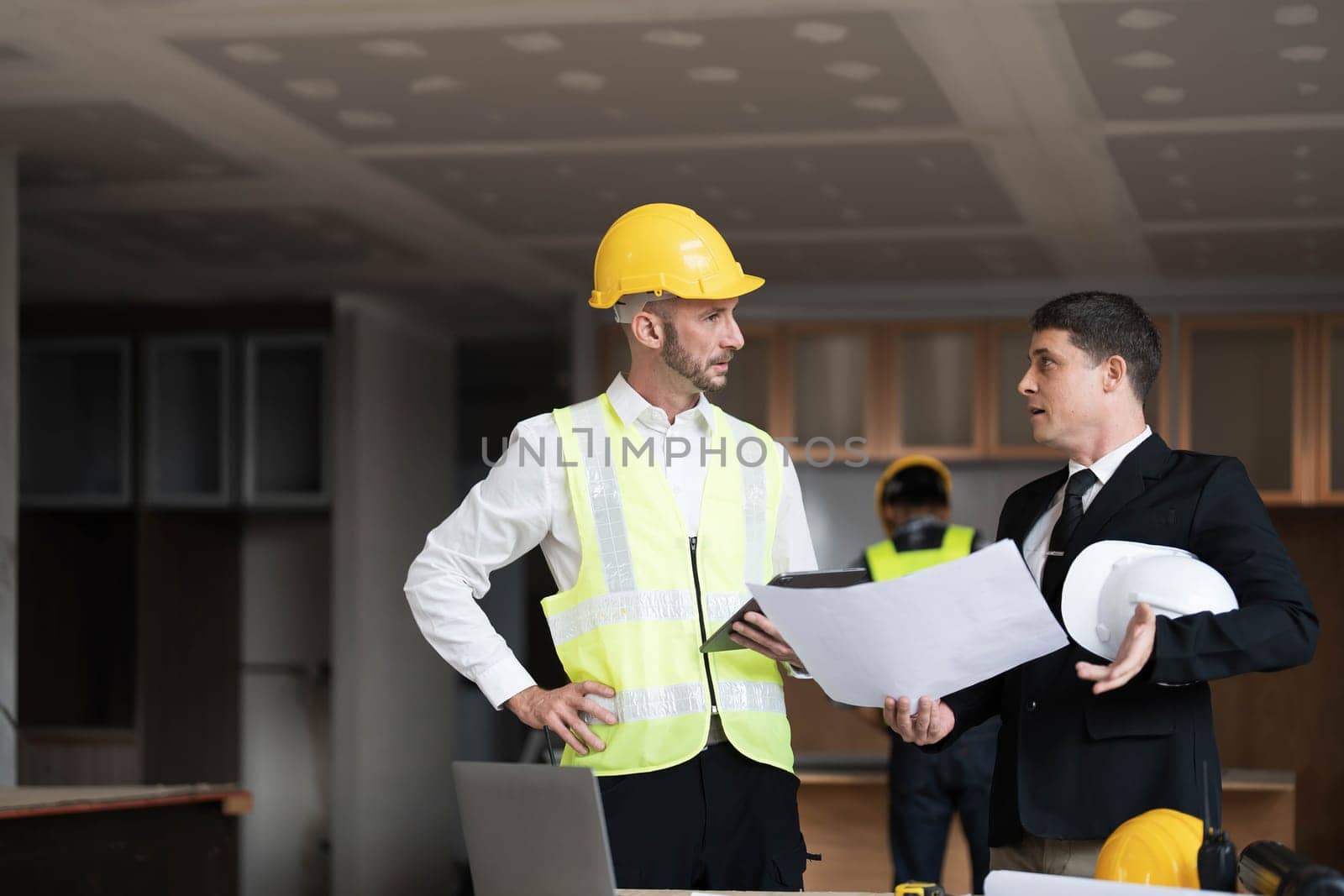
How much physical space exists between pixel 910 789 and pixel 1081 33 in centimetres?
226

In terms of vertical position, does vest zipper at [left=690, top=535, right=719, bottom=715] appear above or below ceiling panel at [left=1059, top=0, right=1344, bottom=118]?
below

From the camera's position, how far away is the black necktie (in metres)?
2.13

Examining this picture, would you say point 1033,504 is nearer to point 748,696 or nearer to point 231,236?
point 748,696

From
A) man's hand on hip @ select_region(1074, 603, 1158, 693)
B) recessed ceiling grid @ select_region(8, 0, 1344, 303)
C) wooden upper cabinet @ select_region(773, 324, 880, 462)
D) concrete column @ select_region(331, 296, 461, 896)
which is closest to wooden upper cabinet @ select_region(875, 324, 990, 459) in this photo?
wooden upper cabinet @ select_region(773, 324, 880, 462)

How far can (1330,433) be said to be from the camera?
6418 millimetres

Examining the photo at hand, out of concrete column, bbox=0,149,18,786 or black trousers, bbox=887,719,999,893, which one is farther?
black trousers, bbox=887,719,999,893

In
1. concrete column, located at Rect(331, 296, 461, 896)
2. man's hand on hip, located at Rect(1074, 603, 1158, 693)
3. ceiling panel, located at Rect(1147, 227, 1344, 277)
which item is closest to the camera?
man's hand on hip, located at Rect(1074, 603, 1158, 693)

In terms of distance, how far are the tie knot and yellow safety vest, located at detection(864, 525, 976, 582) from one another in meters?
2.51

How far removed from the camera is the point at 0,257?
4.52 m

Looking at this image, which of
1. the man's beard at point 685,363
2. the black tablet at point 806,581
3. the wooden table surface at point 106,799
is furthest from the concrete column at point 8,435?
the black tablet at point 806,581

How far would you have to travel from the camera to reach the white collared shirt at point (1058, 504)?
2.15 meters

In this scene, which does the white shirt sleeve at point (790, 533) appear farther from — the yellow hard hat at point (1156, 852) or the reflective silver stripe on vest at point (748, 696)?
the yellow hard hat at point (1156, 852)

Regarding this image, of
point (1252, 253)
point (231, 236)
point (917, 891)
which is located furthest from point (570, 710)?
point (1252, 253)

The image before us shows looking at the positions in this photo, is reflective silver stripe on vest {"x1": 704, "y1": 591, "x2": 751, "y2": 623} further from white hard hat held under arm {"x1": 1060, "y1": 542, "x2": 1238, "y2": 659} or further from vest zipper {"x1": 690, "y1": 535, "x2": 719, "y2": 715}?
white hard hat held under arm {"x1": 1060, "y1": 542, "x2": 1238, "y2": 659}
